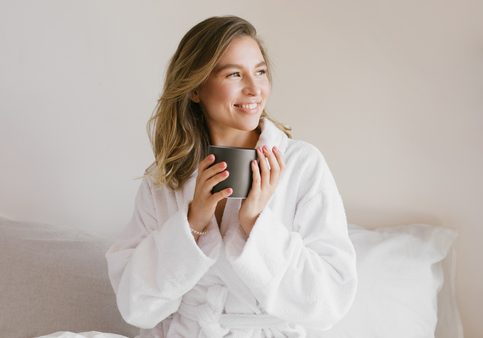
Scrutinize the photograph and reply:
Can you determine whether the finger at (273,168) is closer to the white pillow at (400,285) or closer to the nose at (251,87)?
the nose at (251,87)

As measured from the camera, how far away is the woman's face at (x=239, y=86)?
4.26 feet

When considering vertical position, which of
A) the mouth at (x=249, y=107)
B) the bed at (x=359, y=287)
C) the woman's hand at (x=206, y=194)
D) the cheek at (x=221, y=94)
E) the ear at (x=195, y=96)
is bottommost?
the bed at (x=359, y=287)

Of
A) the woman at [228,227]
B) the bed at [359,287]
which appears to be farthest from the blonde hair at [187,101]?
the bed at [359,287]

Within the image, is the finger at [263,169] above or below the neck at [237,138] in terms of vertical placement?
above

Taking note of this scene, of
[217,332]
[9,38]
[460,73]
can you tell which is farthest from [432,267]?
[9,38]

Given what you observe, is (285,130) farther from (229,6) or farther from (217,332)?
(229,6)

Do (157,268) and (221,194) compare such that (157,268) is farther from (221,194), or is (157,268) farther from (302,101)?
(302,101)

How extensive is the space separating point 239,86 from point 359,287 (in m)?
0.55

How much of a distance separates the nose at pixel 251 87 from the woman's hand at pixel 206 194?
0.19m

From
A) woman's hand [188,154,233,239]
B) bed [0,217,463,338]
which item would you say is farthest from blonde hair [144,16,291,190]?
bed [0,217,463,338]

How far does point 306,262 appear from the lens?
127cm

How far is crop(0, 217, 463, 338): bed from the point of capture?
1.53m

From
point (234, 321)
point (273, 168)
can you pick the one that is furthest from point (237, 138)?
point (234, 321)

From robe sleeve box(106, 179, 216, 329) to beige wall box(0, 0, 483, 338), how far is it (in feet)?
2.04
